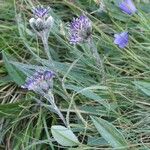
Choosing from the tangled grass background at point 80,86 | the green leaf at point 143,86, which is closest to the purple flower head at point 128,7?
the tangled grass background at point 80,86

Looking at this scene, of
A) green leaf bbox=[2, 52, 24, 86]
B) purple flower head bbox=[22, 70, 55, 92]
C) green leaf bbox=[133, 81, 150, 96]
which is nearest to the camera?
purple flower head bbox=[22, 70, 55, 92]

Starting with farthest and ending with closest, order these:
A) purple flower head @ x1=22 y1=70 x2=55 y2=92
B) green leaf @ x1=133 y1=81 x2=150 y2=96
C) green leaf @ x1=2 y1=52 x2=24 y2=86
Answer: green leaf @ x1=2 y1=52 x2=24 y2=86 < green leaf @ x1=133 y1=81 x2=150 y2=96 < purple flower head @ x1=22 y1=70 x2=55 y2=92

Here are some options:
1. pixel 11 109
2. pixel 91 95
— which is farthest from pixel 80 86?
pixel 11 109

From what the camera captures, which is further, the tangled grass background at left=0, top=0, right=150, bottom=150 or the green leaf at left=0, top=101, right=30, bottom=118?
the green leaf at left=0, top=101, right=30, bottom=118

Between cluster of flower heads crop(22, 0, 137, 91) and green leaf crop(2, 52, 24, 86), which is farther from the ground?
cluster of flower heads crop(22, 0, 137, 91)

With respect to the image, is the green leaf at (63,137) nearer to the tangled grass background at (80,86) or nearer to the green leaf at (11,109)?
the tangled grass background at (80,86)

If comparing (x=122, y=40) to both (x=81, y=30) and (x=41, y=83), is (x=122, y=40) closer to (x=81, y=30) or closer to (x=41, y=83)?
(x=81, y=30)

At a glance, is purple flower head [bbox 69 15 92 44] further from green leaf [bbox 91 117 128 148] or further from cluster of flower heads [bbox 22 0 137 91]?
green leaf [bbox 91 117 128 148]

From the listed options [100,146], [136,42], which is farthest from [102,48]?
[100,146]

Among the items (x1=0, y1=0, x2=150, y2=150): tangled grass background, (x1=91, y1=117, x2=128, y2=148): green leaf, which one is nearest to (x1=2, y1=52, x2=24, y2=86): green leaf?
(x1=0, y1=0, x2=150, y2=150): tangled grass background
